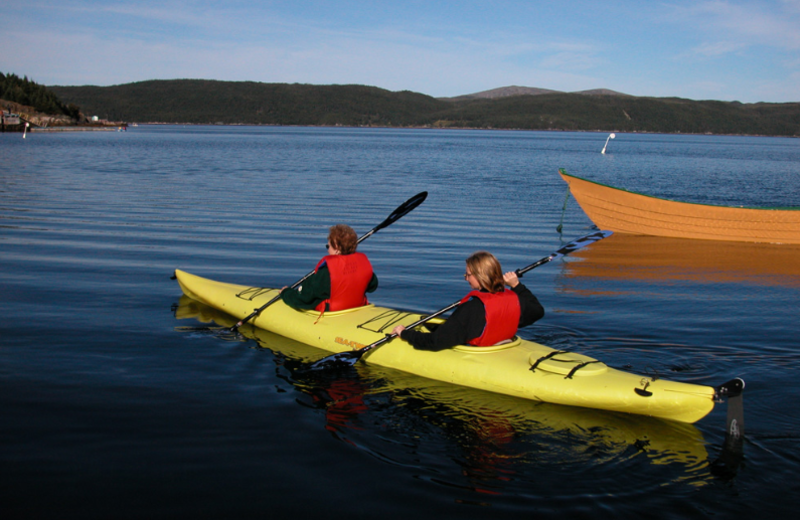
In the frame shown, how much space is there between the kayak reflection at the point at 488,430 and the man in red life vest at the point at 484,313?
0.51m

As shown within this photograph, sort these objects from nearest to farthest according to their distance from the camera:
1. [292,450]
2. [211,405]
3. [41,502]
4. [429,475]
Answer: [41,502], [429,475], [292,450], [211,405]

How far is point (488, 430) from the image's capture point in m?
5.11

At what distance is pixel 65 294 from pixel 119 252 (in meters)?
3.02

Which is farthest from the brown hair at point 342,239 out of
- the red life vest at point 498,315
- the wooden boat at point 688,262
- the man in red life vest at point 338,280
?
→ the wooden boat at point 688,262

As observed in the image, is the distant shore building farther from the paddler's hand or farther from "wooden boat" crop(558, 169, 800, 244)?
the paddler's hand

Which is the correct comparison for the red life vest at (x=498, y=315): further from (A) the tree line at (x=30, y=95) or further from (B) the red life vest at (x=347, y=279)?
(A) the tree line at (x=30, y=95)

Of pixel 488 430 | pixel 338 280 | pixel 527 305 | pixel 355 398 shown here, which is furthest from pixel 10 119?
pixel 488 430

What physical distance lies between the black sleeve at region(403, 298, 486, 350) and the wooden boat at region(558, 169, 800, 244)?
10385mm

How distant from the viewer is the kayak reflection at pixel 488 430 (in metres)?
4.58

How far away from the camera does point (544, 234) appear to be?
15.7 meters

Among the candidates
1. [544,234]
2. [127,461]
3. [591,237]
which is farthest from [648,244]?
[127,461]

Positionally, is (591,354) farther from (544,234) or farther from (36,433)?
(544,234)

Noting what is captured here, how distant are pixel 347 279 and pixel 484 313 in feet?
6.14

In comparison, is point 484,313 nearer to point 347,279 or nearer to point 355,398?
point 355,398
